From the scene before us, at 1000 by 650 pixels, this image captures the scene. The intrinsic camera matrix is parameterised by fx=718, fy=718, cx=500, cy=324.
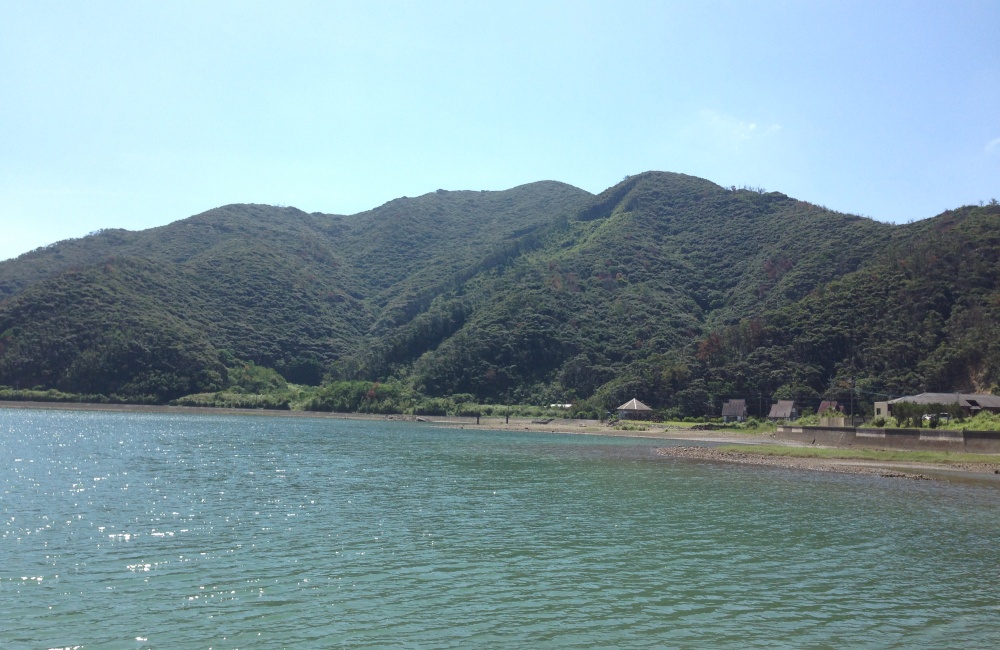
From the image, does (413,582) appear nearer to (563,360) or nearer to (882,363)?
(882,363)

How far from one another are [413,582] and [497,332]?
112140mm

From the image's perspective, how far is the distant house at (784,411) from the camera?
85.3 m

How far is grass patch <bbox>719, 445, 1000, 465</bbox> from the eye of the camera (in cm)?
4322

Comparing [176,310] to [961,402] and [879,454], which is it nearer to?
[879,454]

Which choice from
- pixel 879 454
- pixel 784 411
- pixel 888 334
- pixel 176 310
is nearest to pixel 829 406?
pixel 784 411

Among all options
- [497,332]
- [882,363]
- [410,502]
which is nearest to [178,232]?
[497,332]

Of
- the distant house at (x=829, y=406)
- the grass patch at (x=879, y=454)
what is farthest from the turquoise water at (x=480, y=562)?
the distant house at (x=829, y=406)

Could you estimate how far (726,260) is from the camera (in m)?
155

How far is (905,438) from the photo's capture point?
50.8 metres

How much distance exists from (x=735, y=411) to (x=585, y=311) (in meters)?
48.9

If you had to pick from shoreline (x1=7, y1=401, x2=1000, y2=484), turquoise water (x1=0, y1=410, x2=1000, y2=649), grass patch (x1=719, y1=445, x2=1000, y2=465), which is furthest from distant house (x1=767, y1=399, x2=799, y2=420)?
turquoise water (x1=0, y1=410, x2=1000, y2=649)

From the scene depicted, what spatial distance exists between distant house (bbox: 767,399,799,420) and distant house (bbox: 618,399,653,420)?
53.2 feet

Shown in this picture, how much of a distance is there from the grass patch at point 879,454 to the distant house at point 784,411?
3212cm

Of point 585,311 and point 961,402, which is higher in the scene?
point 585,311
